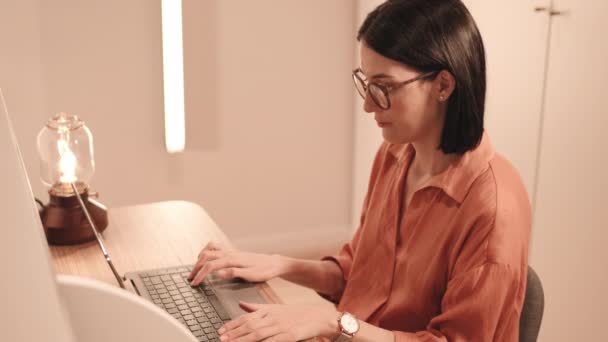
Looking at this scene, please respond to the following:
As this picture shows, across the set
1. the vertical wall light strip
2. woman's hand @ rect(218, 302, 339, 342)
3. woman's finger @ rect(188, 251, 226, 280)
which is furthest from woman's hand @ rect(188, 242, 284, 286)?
the vertical wall light strip

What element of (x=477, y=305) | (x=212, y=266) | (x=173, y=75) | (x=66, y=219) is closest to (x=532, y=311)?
(x=477, y=305)

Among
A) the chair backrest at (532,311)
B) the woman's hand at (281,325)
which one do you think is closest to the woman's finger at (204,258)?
the woman's hand at (281,325)

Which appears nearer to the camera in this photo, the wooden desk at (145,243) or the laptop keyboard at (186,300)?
the laptop keyboard at (186,300)

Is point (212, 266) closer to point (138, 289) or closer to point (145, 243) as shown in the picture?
point (138, 289)

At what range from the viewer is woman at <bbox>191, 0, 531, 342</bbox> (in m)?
1.20

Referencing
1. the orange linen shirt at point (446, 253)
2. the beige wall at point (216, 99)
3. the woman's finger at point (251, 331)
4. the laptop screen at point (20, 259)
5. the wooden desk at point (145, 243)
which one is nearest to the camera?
the laptop screen at point (20, 259)

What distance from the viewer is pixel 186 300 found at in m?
1.27

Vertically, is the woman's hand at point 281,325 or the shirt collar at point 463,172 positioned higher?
the shirt collar at point 463,172

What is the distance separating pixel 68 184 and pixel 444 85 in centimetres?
83

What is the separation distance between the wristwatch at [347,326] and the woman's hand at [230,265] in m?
0.24

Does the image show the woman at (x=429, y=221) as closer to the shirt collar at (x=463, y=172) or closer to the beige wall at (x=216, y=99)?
the shirt collar at (x=463, y=172)

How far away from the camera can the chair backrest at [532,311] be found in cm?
125

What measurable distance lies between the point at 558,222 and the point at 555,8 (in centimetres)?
67

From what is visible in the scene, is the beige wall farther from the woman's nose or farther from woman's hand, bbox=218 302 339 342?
woman's hand, bbox=218 302 339 342
